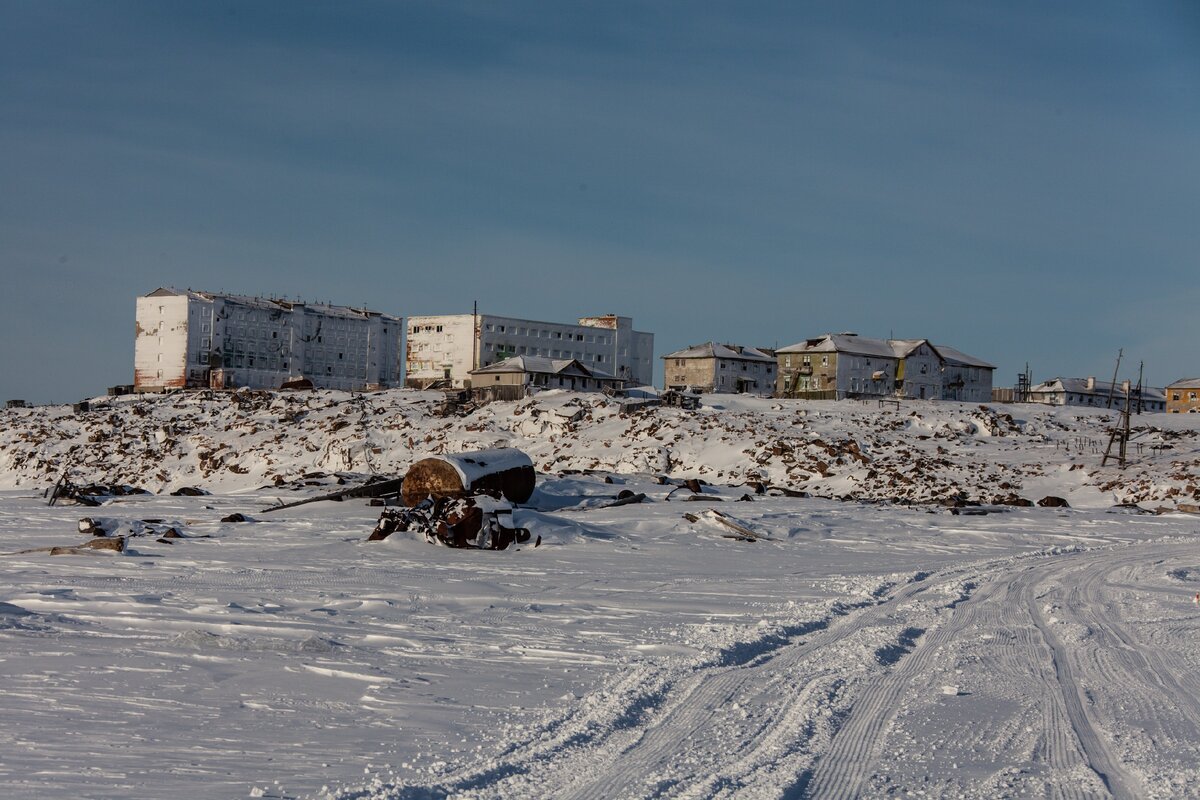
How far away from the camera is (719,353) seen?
109 meters

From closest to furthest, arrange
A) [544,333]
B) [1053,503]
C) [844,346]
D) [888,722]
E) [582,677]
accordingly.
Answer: [888,722] → [582,677] → [1053,503] → [844,346] → [544,333]

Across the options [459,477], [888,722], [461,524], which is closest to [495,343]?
[459,477]

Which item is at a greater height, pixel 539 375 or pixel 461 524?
pixel 539 375

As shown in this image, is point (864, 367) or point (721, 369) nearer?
point (864, 367)

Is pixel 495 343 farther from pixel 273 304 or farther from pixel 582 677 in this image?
pixel 582 677

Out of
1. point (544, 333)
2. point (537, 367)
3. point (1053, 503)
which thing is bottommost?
point (1053, 503)

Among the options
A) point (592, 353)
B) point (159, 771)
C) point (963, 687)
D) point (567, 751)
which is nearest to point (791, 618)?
point (963, 687)

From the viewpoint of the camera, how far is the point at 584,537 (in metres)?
18.4

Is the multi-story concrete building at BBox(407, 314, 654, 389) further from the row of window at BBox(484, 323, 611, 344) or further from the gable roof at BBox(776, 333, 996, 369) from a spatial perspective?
the gable roof at BBox(776, 333, 996, 369)

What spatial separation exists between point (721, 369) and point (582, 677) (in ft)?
332

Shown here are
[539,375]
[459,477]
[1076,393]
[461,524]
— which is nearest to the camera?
[461,524]

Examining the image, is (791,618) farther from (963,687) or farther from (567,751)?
(567,751)

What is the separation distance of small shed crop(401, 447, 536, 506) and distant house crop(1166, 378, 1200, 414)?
11354 cm

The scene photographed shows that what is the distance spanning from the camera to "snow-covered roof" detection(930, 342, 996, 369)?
9531cm
